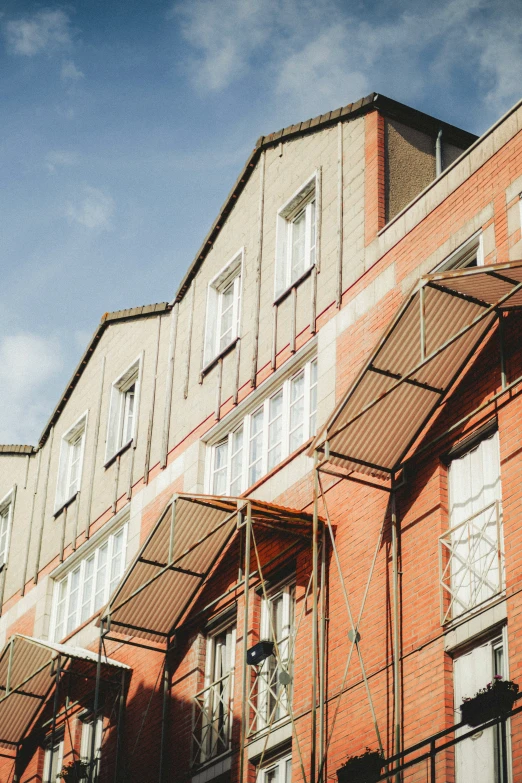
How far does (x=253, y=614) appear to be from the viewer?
17.9 metres

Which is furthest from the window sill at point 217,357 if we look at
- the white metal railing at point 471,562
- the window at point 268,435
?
the white metal railing at point 471,562

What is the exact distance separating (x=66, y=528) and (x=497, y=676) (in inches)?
569

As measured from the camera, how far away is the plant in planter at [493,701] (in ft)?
39.6

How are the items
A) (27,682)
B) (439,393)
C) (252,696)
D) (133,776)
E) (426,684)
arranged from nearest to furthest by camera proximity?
(426,684) < (439,393) < (252,696) < (133,776) < (27,682)

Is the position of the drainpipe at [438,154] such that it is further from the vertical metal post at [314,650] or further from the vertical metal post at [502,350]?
the vertical metal post at [314,650]

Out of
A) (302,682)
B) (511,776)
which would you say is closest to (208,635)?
(302,682)

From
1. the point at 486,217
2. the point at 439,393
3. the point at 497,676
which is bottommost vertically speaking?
the point at 497,676

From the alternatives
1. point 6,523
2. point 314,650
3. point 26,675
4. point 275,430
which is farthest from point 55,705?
point 6,523

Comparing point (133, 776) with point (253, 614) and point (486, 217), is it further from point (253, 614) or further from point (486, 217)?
point (486, 217)

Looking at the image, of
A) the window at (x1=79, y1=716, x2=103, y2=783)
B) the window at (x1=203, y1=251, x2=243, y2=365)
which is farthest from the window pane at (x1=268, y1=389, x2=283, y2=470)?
the window at (x1=79, y1=716, x2=103, y2=783)

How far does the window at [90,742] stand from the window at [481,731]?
792 centimetres

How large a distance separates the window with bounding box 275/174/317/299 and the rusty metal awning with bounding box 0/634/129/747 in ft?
22.3

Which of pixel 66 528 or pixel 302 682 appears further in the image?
pixel 66 528

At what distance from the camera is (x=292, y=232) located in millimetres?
21203
